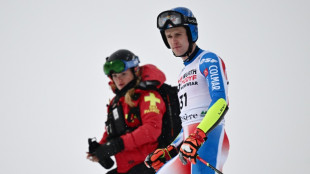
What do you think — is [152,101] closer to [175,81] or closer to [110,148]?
[110,148]

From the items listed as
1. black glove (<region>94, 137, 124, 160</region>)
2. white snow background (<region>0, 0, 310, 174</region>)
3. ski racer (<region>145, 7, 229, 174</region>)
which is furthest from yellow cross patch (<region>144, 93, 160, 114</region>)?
white snow background (<region>0, 0, 310, 174</region>)

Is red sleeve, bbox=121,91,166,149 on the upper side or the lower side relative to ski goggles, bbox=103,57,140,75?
lower

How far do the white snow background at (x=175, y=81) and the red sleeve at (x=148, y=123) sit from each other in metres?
2.77

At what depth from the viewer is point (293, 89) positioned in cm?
1181

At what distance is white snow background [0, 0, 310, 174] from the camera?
31.1 feet

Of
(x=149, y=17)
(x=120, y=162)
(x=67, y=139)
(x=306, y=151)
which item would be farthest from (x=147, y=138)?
(x=149, y=17)

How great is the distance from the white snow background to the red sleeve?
2.77 metres

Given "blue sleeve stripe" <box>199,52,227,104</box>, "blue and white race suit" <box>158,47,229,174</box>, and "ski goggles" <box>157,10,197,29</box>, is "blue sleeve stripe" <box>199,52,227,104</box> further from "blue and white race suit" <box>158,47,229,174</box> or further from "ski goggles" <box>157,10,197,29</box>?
"ski goggles" <box>157,10,197,29</box>

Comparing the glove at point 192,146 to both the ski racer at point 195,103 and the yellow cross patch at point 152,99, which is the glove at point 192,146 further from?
the yellow cross patch at point 152,99

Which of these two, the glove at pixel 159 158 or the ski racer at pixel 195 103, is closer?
the ski racer at pixel 195 103

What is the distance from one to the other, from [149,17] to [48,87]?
1189cm

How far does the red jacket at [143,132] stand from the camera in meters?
4.41

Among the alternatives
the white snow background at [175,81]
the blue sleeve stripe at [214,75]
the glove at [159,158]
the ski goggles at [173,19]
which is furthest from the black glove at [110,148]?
the white snow background at [175,81]

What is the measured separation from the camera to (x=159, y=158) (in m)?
3.45
